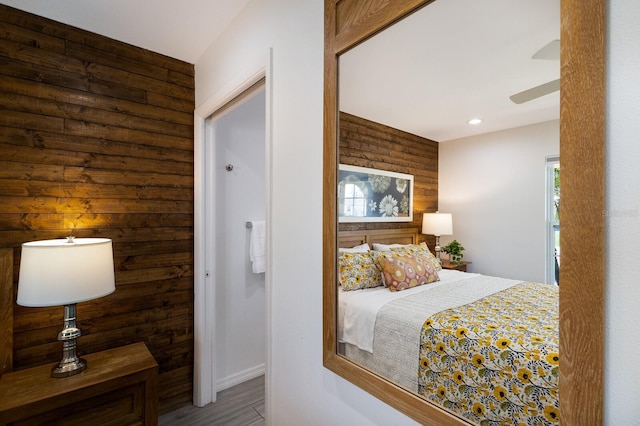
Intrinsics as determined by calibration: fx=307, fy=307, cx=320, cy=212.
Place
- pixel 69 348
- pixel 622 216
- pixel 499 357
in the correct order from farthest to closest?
1. pixel 69 348
2. pixel 499 357
3. pixel 622 216

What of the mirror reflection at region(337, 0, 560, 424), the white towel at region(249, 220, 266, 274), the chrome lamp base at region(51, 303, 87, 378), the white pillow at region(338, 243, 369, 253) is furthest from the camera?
the white towel at region(249, 220, 266, 274)

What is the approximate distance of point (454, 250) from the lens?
85 centimetres

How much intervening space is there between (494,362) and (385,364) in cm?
36

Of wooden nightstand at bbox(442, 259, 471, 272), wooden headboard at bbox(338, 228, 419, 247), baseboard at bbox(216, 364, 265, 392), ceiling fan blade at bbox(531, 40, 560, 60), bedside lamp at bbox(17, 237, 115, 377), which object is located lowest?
baseboard at bbox(216, 364, 265, 392)

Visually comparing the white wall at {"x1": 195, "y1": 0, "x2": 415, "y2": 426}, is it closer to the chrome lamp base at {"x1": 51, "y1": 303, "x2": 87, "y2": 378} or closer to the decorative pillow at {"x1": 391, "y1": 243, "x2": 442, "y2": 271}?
the decorative pillow at {"x1": 391, "y1": 243, "x2": 442, "y2": 271}

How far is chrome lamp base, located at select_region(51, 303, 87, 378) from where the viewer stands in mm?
1648

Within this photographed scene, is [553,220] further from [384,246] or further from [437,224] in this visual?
[384,246]

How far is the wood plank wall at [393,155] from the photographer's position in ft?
3.03

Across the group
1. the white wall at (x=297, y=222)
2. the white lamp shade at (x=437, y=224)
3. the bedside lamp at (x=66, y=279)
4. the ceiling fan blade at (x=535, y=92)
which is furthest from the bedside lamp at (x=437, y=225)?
the bedside lamp at (x=66, y=279)

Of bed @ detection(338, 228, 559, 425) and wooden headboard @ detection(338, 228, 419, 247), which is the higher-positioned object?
wooden headboard @ detection(338, 228, 419, 247)

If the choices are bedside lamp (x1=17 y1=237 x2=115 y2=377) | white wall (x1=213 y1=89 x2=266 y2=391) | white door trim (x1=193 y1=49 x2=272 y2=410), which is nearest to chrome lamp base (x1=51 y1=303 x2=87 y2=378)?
bedside lamp (x1=17 y1=237 x2=115 y2=377)

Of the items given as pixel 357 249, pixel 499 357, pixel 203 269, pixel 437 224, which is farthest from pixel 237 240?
pixel 499 357

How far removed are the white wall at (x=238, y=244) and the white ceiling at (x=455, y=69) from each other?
1.60 m

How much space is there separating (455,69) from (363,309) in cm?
76
